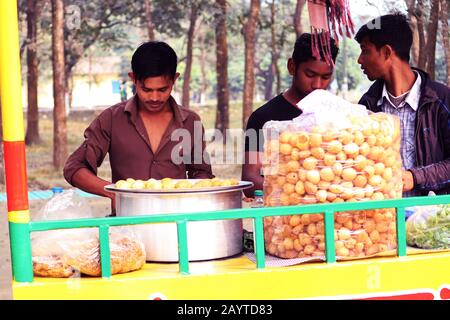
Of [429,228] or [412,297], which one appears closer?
[412,297]

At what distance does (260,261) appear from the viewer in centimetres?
246

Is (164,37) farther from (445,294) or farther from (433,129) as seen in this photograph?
(445,294)

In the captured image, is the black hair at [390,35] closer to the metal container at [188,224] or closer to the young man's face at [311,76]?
the young man's face at [311,76]

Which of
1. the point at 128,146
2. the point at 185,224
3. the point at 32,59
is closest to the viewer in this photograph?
the point at 185,224

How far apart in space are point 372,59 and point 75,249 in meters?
1.68

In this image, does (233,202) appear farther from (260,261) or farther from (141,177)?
(141,177)

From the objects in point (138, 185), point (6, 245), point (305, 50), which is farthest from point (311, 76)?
point (6, 245)

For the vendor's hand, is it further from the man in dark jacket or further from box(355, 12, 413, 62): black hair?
box(355, 12, 413, 62): black hair

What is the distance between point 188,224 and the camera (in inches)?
100

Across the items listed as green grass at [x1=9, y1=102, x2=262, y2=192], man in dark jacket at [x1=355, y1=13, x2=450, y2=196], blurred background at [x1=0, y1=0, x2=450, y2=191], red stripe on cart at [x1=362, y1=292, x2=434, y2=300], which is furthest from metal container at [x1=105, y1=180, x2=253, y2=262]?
green grass at [x1=9, y1=102, x2=262, y2=192]

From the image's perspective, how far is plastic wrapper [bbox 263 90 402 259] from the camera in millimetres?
2490

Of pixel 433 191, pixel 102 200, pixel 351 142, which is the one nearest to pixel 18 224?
pixel 351 142

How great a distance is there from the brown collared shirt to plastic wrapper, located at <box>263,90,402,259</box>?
3.34 ft
